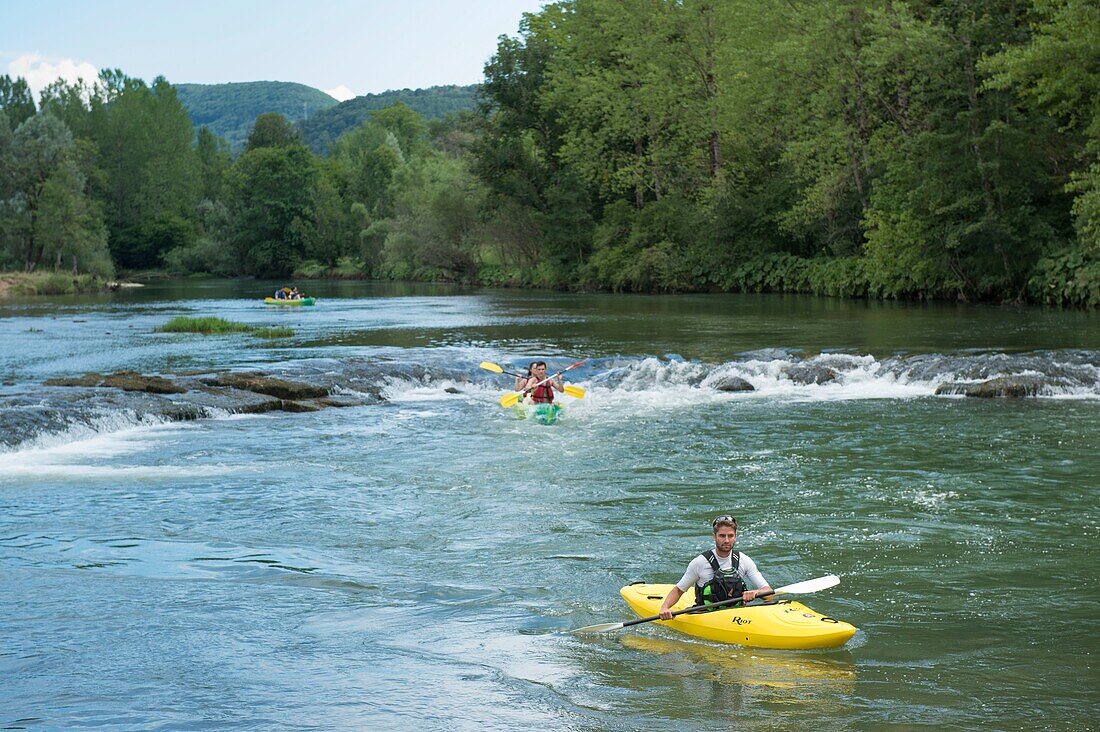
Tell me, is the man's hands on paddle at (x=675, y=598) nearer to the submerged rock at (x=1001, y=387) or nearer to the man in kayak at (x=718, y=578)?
the man in kayak at (x=718, y=578)

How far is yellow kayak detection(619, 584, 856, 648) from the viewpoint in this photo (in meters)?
8.51

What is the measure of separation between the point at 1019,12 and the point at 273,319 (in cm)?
2789

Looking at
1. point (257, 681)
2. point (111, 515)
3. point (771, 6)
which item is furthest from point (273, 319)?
point (257, 681)

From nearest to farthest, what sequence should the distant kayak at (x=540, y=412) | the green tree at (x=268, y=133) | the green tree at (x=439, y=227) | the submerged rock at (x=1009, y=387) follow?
the distant kayak at (x=540, y=412) → the submerged rock at (x=1009, y=387) → the green tree at (x=439, y=227) → the green tree at (x=268, y=133)

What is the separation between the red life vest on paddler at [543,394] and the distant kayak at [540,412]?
14 centimetres

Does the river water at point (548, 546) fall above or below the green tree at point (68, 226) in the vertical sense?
below

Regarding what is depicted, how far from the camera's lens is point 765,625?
8.67 metres

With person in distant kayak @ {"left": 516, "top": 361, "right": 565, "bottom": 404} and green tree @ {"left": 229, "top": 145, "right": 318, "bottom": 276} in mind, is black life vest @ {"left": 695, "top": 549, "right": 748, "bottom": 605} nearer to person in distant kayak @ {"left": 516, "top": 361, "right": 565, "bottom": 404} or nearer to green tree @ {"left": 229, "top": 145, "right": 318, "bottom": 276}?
person in distant kayak @ {"left": 516, "top": 361, "right": 565, "bottom": 404}

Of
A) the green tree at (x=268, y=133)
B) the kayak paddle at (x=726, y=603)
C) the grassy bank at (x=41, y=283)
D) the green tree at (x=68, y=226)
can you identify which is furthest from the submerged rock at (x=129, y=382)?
the green tree at (x=268, y=133)

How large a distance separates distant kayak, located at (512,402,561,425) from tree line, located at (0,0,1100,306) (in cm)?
1711

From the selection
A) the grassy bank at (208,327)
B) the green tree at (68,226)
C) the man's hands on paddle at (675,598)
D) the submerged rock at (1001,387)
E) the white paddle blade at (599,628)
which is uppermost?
the green tree at (68,226)

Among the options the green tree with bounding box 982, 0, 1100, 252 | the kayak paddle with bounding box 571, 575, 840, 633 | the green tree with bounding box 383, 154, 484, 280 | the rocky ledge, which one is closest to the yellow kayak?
the kayak paddle with bounding box 571, 575, 840, 633

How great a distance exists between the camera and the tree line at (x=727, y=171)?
35.1 m

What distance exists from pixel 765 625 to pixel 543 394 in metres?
11.8
